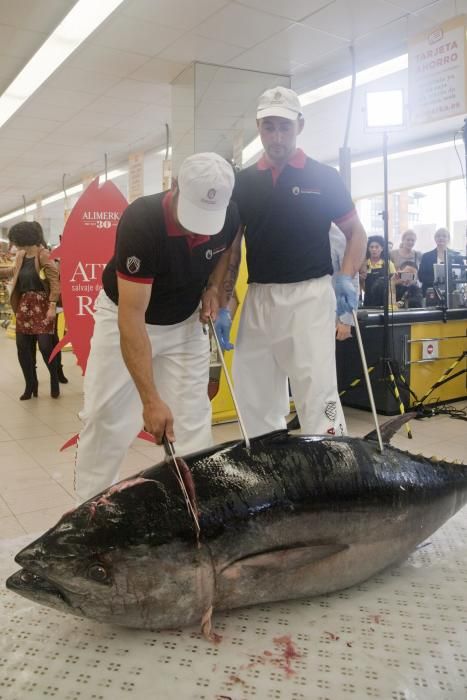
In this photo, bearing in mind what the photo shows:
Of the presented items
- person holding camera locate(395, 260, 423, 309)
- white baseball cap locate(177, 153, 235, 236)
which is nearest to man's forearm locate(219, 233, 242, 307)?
white baseball cap locate(177, 153, 235, 236)

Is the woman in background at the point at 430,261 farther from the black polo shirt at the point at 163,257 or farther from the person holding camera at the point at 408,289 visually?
the black polo shirt at the point at 163,257

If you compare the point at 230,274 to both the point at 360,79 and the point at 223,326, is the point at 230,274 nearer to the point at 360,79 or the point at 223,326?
the point at 223,326

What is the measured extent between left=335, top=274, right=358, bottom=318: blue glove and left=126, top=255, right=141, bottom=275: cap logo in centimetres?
85

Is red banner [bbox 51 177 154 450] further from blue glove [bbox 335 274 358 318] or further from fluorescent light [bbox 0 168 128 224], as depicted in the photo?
fluorescent light [bbox 0 168 128 224]

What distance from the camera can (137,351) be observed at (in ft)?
5.34

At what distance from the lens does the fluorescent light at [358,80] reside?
618 centimetres

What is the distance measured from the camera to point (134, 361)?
1617 millimetres

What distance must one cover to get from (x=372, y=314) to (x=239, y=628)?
3504 millimetres

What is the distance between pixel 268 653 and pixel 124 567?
0.34 meters

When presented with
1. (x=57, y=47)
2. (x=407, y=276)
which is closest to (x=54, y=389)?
(x=57, y=47)

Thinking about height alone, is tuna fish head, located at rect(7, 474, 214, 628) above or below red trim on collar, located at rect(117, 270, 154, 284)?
below

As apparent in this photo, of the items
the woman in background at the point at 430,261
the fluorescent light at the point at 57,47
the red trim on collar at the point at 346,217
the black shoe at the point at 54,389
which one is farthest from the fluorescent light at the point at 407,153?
the red trim on collar at the point at 346,217

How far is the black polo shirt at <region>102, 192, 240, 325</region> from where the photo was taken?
170 cm

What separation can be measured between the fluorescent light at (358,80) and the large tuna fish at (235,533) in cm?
542
